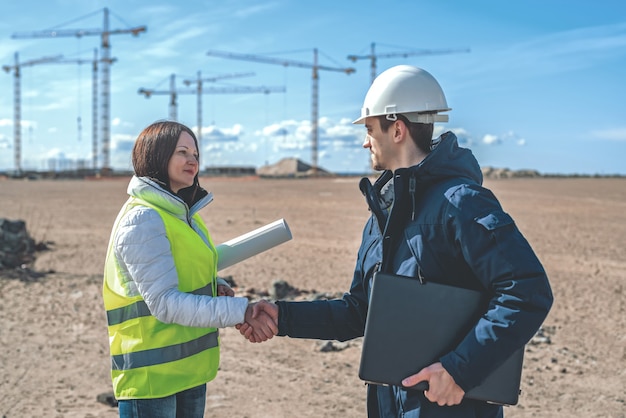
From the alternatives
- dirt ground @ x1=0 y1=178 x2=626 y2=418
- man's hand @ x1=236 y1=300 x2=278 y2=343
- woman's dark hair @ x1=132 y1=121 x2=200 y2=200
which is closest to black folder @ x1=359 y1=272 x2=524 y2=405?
man's hand @ x1=236 y1=300 x2=278 y2=343

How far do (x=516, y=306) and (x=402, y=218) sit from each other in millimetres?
506

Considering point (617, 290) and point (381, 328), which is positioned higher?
point (381, 328)

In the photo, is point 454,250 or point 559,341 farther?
point 559,341

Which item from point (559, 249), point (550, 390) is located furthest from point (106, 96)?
point (550, 390)

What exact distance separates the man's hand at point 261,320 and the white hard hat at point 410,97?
3.25 feet

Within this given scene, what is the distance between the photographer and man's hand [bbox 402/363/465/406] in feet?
7.22

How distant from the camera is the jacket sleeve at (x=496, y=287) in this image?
6.97 ft

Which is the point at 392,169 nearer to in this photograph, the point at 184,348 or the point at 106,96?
the point at 184,348

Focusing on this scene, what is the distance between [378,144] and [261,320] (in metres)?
0.97

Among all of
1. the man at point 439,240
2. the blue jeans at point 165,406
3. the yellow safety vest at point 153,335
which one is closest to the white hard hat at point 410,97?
the man at point 439,240

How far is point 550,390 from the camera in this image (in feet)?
19.9

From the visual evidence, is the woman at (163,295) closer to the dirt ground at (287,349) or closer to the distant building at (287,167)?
the dirt ground at (287,349)

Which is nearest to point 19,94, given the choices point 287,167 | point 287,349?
point 287,167

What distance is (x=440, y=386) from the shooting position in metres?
2.21
